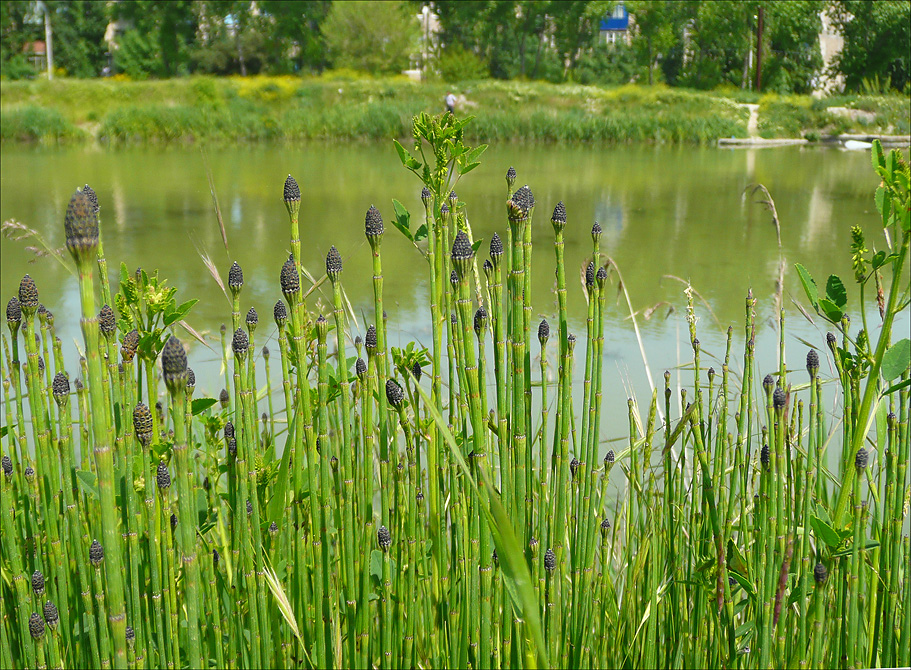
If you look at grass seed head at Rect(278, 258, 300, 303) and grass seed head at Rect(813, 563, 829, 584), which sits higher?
grass seed head at Rect(278, 258, 300, 303)

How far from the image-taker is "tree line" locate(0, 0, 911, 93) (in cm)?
1898

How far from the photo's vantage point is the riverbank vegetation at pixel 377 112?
11789 millimetres

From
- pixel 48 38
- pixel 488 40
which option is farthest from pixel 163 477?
pixel 48 38

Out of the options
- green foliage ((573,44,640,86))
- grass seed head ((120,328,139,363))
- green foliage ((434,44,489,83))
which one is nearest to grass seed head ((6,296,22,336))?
grass seed head ((120,328,139,363))

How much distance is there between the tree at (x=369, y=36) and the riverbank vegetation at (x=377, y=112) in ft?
16.0

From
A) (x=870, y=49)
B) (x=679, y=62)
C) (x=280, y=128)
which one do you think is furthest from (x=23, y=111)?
(x=870, y=49)

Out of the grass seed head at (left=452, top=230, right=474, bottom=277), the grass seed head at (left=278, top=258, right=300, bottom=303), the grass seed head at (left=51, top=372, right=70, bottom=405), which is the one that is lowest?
the grass seed head at (left=51, top=372, right=70, bottom=405)

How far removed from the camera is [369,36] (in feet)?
68.7

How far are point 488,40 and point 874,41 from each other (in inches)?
360

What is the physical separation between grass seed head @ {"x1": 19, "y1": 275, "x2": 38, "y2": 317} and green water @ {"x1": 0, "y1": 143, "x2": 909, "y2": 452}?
0.41 metres

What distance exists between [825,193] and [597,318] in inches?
271

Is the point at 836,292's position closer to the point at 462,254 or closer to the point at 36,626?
the point at 462,254

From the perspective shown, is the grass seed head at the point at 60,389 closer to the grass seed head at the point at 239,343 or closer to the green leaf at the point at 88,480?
the green leaf at the point at 88,480

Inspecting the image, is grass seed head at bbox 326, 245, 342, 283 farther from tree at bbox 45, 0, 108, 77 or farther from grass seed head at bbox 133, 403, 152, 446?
A: tree at bbox 45, 0, 108, 77
